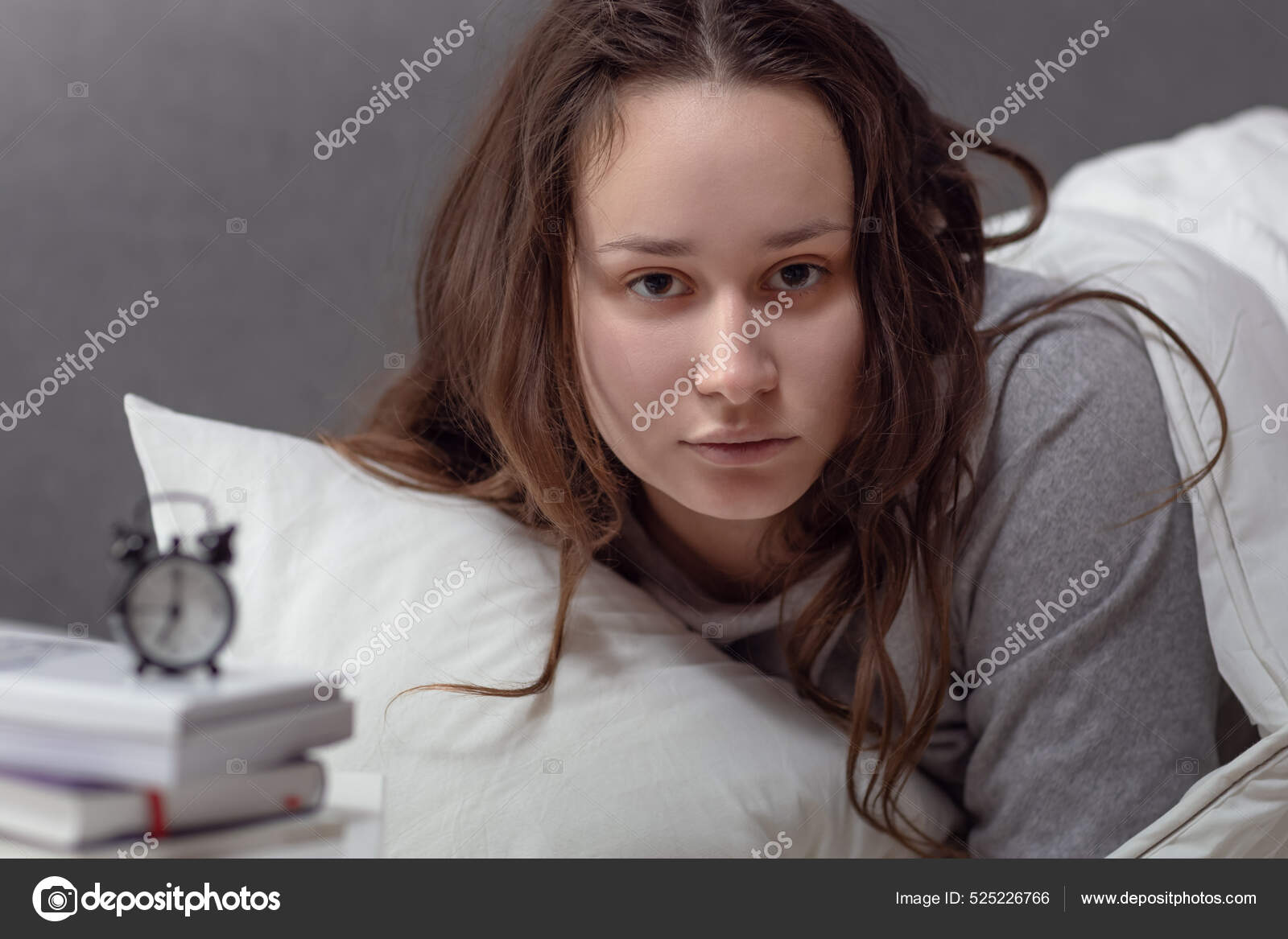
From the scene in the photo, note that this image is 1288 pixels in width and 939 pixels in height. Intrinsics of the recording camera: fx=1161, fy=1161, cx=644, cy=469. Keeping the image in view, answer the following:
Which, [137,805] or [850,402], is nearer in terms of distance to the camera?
[137,805]

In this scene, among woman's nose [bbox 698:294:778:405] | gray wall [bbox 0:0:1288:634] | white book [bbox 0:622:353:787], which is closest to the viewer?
white book [bbox 0:622:353:787]

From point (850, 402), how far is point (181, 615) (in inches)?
19.6

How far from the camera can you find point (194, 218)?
136 cm

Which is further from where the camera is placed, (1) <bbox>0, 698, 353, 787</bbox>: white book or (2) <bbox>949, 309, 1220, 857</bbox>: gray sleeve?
(2) <bbox>949, 309, 1220, 857</bbox>: gray sleeve

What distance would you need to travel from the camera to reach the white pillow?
0.85m

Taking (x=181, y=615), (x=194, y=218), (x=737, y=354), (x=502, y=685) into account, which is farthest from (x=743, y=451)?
(x=194, y=218)

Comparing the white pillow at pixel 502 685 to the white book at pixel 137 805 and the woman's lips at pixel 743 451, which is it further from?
the white book at pixel 137 805

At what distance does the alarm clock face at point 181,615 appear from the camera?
1.74 ft

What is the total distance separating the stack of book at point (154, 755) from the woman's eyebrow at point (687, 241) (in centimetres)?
38

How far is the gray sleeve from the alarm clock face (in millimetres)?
593

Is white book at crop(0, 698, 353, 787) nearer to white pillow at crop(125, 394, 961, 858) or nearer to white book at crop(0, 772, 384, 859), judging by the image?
white book at crop(0, 772, 384, 859)

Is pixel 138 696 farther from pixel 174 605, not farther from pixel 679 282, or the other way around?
pixel 679 282
